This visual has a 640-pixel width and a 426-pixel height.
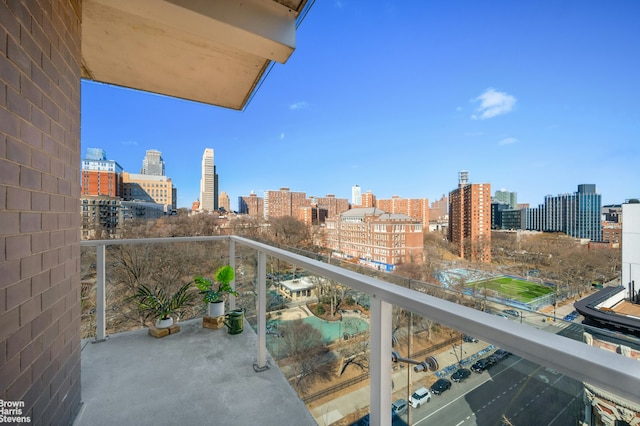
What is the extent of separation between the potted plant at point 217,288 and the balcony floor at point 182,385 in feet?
1.16

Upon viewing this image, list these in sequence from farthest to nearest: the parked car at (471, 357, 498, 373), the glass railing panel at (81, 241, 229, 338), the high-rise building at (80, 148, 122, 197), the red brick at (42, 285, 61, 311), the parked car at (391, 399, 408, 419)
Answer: the high-rise building at (80, 148, 122, 197) → the glass railing panel at (81, 241, 229, 338) → the red brick at (42, 285, 61, 311) → the parked car at (391, 399, 408, 419) → the parked car at (471, 357, 498, 373)

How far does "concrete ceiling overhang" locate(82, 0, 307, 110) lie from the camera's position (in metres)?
1.85

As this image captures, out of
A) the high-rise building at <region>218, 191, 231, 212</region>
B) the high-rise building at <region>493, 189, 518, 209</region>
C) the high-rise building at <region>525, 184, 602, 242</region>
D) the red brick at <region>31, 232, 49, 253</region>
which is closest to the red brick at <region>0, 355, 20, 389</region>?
the red brick at <region>31, 232, 49, 253</region>

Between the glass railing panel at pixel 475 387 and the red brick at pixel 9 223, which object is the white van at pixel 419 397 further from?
the red brick at pixel 9 223

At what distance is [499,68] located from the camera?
88.8 feet

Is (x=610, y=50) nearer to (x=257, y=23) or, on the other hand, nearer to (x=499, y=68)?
(x=499, y=68)

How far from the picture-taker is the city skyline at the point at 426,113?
17203mm

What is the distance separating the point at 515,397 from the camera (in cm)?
60

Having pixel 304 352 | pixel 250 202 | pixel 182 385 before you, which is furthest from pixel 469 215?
pixel 182 385

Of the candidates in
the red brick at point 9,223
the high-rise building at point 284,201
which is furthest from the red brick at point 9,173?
the high-rise building at point 284,201

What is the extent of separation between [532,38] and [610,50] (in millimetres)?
5176

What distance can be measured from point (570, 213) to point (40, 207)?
2180 cm

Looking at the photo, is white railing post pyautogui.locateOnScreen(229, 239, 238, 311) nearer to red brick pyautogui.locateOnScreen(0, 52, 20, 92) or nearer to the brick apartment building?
red brick pyautogui.locateOnScreen(0, 52, 20, 92)

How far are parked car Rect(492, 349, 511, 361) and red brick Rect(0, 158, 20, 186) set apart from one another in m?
1.75
